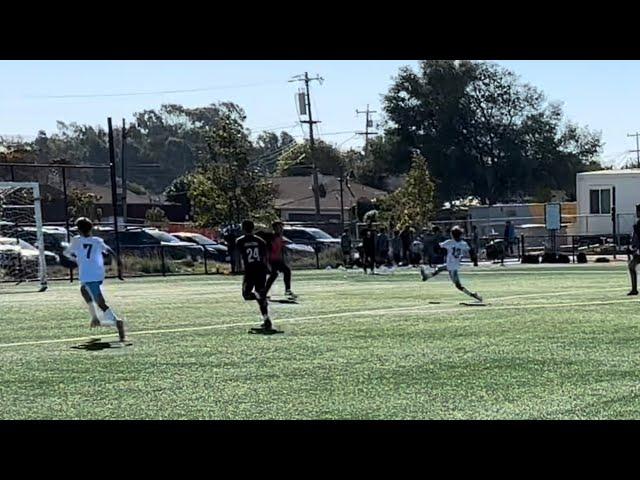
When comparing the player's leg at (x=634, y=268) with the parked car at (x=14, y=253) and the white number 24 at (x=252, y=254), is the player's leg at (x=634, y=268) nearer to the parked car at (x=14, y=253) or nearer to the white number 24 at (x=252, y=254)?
the white number 24 at (x=252, y=254)

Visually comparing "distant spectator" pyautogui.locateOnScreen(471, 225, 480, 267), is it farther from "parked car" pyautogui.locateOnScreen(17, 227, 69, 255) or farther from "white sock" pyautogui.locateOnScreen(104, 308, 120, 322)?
"white sock" pyautogui.locateOnScreen(104, 308, 120, 322)

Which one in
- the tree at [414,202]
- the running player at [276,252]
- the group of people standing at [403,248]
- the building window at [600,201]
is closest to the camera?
the running player at [276,252]

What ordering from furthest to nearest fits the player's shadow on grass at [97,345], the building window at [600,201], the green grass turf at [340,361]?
the building window at [600,201]
the player's shadow on grass at [97,345]
the green grass turf at [340,361]

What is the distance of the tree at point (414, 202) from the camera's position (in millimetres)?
48406

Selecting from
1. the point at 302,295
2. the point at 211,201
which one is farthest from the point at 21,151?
the point at 302,295

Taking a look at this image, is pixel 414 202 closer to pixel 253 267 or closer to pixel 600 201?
pixel 600 201

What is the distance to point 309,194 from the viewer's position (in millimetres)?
70500

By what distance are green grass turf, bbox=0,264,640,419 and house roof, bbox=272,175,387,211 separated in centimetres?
4913

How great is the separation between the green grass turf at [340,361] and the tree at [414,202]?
2930 cm

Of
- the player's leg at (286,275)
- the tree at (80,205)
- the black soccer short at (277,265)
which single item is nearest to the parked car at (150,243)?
the player's leg at (286,275)

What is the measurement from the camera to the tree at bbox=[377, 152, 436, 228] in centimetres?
4841

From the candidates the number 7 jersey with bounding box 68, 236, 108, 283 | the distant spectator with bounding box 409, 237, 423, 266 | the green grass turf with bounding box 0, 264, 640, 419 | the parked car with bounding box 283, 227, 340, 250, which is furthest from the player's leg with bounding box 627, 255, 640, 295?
the parked car with bounding box 283, 227, 340, 250
